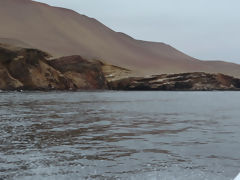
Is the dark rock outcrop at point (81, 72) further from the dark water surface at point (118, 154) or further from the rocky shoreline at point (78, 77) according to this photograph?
the dark water surface at point (118, 154)

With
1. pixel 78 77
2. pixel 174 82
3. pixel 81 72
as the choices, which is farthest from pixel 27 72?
pixel 174 82

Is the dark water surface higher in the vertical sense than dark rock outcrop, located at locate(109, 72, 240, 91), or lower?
lower

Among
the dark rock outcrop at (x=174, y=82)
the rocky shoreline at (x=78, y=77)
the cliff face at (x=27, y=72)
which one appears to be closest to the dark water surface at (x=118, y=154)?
the cliff face at (x=27, y=72)

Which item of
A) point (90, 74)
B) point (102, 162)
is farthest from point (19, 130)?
point (90, 74)

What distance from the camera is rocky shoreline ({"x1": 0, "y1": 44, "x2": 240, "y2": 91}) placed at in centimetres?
10092

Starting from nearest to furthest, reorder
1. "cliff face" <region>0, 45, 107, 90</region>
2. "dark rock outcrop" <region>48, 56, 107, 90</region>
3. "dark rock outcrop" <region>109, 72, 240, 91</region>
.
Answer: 1. "cliff face" <region>0, 45, 107, 90</region>
2. "dark rock outcrop" <region>48, 56, 107, 90</region>
3. "dark rock outcrop" <region>109, 72, 240, 91</region>

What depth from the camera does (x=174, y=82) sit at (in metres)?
134

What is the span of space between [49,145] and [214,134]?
26.1ft

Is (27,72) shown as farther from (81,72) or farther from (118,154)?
(118,154)

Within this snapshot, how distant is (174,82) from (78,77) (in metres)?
37.5

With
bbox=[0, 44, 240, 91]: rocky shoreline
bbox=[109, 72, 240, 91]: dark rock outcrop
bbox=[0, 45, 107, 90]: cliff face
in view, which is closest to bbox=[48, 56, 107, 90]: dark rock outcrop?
bbox=[0, 44, 240, 91]: rocky shoreline

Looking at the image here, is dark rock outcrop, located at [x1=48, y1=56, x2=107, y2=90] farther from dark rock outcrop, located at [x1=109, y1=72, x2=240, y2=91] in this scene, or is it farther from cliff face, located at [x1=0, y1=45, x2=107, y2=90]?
dark rock outcrop, located at [x1=109, y1=72, x2=240, y2=91]

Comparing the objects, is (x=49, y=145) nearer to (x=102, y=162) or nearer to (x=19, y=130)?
(x=102, y=162)

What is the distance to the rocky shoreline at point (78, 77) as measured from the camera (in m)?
101
